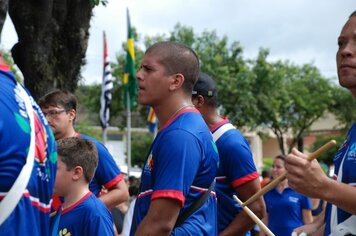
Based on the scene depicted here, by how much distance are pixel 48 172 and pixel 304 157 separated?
111 cm

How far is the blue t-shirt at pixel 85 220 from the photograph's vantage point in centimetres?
442

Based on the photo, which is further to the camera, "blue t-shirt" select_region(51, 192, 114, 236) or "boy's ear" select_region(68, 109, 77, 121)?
"boy's ear" select_region(68, 109, 77, 121)

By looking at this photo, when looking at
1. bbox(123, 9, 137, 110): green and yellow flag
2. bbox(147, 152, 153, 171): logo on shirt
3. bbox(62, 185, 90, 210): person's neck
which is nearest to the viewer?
bbox(147, 152, 153, 171): logo on shirt

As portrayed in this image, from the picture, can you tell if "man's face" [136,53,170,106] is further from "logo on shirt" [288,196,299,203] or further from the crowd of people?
"logo on shirt" [288,196,299,203]

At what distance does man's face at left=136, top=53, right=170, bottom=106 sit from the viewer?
386cm

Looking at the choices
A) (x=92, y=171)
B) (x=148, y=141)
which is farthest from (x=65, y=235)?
(x=148, y=141)

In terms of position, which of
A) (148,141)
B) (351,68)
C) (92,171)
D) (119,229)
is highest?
(351,68)

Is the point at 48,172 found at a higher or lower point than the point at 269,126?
higher

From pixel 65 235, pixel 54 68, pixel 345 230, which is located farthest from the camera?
pixel 54 68

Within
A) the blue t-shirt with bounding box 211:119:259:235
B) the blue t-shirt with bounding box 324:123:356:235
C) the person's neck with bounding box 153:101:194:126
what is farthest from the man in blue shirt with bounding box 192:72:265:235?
the blue t-shirt with bounding box 324:123:356:235

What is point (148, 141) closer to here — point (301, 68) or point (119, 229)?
point (301, 68)

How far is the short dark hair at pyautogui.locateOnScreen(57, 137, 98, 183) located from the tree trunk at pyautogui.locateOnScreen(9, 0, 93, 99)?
3.40 meters

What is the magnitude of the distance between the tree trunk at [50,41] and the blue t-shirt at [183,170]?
4.62 m

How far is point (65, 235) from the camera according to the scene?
4438mm
